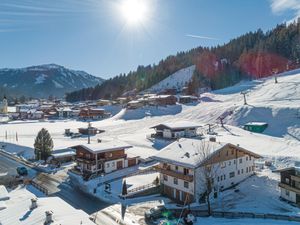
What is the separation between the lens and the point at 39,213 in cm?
2303

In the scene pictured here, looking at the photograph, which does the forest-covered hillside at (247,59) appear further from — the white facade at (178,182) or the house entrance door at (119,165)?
the white facade at (178,182)

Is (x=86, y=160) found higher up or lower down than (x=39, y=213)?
lower down

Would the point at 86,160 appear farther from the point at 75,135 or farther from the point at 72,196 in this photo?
the point at 75,135

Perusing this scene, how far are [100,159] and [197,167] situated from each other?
16.9 m

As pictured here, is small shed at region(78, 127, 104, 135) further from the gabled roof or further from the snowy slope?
the snowy slope

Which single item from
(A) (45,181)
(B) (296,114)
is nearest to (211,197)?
(A) (45,181)

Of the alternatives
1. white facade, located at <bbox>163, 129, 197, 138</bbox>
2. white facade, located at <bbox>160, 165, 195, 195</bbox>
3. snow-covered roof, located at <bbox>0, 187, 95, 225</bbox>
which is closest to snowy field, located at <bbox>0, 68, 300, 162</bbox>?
white facade, located at <bbox>163, 129, 197, 138</bbox>

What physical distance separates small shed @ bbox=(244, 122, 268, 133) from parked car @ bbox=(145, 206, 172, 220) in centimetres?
4217

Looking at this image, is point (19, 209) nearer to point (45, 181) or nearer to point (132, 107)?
point (45, 181)

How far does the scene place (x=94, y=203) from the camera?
119 feet

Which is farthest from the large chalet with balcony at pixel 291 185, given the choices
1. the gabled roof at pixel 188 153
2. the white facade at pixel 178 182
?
the white facade at pixel 178 182

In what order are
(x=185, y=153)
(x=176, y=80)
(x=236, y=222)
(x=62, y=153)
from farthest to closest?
(x=176, y=80)
(x=62, y=153)
(x=185, y=153)
(x=236, y=222)

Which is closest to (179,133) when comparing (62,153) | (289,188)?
(62,153)

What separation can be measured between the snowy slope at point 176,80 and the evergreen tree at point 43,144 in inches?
4801
